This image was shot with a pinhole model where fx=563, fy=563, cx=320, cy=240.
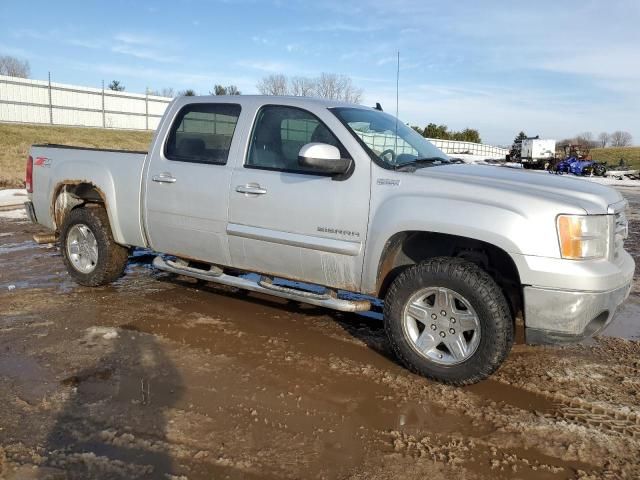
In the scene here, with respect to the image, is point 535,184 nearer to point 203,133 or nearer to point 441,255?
point 441,255

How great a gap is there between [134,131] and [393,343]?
30928mm

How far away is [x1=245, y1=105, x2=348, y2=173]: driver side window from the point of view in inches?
178

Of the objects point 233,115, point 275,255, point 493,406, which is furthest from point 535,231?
A: point 233,115

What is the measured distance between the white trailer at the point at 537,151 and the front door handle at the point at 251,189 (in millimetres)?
40406

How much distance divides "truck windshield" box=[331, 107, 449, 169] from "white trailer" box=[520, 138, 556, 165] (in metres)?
39.4

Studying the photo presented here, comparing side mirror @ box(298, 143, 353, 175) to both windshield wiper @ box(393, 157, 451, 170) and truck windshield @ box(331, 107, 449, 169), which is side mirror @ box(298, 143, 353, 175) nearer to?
truck windshield @ box(331, 107, 449, 169)

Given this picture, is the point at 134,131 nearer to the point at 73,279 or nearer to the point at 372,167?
the point at 73,279

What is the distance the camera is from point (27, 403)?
3465 mm

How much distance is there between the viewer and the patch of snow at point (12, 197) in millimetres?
12219

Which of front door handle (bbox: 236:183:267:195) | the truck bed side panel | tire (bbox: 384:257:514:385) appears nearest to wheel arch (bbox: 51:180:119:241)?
the truck bed side panel

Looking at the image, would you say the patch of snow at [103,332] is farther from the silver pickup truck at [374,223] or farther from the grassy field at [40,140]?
the grassy field at [40,140]

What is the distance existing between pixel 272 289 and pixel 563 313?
7.39ft

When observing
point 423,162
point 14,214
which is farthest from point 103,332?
point 14,214

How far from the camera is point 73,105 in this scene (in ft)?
99.3
